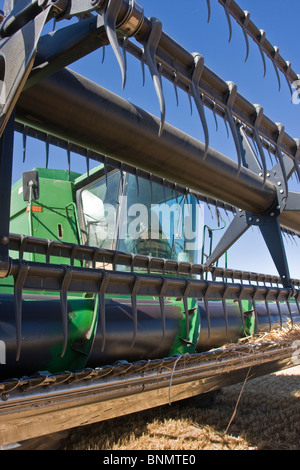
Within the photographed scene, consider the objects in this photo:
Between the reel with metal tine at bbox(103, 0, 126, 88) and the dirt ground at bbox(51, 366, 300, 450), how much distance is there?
161 centimetres

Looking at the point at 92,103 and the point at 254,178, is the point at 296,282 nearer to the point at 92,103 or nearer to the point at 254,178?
the point at 254,178

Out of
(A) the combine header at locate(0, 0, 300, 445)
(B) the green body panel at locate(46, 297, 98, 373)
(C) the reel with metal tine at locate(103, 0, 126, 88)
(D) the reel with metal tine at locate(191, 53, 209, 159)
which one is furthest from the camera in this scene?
(B) the green body panel at locate(46, 297, 98, 373)

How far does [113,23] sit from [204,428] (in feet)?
7.59

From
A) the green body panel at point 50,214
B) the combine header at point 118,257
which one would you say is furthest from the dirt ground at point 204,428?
the green body panel at point 50,214

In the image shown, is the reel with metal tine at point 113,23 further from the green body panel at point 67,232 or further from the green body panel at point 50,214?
the green body panel at point 50,214

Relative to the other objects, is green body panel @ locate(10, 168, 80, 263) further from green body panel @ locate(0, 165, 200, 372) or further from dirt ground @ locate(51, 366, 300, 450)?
dirt ground @ locate(51, 366, 300, 450)

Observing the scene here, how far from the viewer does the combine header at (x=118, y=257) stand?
4.10 feet

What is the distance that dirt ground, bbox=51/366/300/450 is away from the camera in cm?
226

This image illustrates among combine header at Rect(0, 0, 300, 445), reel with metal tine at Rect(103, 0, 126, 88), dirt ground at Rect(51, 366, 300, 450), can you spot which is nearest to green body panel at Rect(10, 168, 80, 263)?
combine header at Rect(0, 0, 300, 445)

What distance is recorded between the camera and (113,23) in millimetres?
1192

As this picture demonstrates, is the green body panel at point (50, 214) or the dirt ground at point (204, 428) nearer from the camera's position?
the dirt ground at point (204, 428)

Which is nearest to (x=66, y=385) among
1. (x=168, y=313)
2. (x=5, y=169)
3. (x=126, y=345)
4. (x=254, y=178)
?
(x=126, y=345)

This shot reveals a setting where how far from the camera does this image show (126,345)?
6.23 feet

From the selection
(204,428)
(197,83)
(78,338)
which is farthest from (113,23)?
(204,428)
